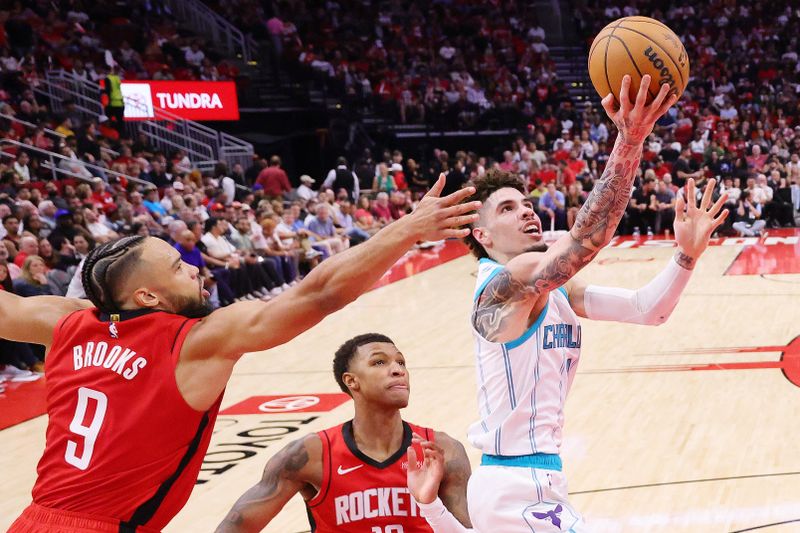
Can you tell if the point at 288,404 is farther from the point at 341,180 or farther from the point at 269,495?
the point at 341,180

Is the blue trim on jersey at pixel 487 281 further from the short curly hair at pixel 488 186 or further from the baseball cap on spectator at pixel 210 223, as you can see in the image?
the baseball cap on spectator at pixel 210 223

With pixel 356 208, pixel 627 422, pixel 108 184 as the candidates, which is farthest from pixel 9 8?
pixel 627 422

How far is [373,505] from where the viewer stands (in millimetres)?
4012

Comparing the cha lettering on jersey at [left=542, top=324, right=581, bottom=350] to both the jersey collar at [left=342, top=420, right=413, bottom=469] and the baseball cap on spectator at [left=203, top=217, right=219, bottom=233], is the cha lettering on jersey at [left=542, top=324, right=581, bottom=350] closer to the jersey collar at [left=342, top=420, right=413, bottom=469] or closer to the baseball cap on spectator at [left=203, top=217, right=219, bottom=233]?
the jersey collar at [left=342, top=420, right=413, bottom=469]

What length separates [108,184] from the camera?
52.3 feet

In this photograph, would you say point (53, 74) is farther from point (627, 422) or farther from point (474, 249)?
point (474, 249)

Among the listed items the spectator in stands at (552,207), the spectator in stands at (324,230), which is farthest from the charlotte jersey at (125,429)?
the spectator in stands at (552,207)

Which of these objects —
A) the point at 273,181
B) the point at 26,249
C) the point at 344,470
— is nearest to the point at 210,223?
the point at 26,249

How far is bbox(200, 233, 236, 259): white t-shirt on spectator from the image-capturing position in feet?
43.6

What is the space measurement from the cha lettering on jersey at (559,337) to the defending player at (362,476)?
25.8 inches

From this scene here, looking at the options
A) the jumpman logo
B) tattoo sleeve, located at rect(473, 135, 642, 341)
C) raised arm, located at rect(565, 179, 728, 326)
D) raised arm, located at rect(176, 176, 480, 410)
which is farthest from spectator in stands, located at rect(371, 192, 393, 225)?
raised arm, located at rect(176, 176, 480, 410)

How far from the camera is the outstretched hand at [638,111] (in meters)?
2.96

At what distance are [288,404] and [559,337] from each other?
5.45 metres

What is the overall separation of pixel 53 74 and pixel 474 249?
17932 millimetres
